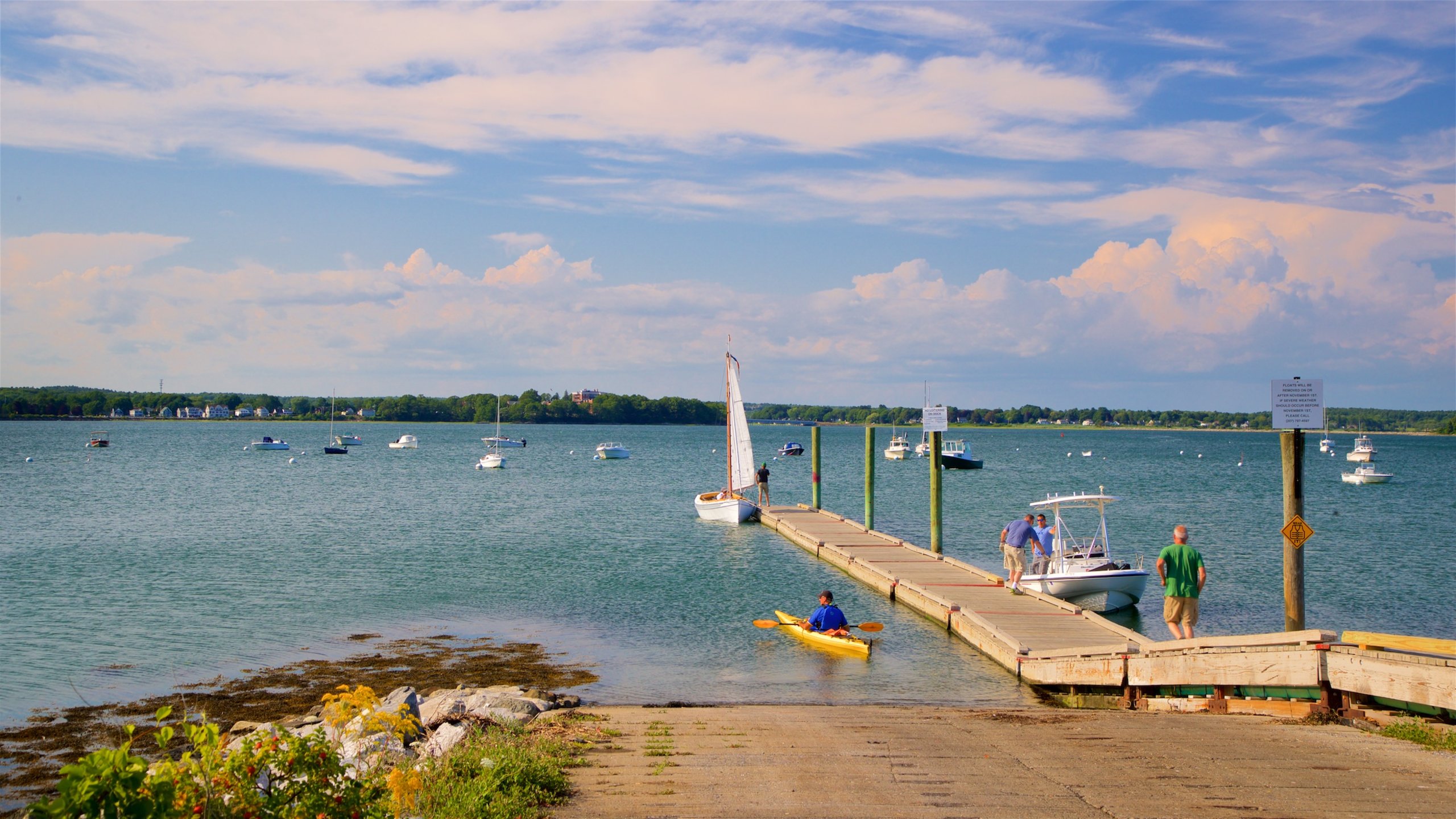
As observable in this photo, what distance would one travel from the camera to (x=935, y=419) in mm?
28031

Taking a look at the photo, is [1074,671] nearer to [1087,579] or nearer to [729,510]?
[1087,579]

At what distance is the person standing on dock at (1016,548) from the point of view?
21.4 metres

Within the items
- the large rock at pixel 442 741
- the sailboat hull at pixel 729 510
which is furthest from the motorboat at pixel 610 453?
the large rock at pixel 442 741

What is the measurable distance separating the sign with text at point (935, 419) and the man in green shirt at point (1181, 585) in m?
12.8

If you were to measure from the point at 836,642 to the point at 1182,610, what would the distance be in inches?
238

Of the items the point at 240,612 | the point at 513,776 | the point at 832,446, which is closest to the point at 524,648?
the point at 240,612

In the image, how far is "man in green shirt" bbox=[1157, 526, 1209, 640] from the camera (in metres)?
14.6

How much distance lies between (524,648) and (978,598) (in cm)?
928

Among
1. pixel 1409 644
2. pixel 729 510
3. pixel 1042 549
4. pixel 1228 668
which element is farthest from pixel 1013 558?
pixel 729 510

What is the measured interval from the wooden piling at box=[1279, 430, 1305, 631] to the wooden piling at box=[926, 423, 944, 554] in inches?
541

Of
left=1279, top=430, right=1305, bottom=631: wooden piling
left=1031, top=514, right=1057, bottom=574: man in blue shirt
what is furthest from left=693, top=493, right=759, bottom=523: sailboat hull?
left=1279, top=430, right=1305, bottom=631: wooden piling

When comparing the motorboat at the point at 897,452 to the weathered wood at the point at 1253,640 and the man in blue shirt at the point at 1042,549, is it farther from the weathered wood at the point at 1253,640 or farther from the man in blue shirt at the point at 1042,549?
the weathered wood at the point at 1253,640

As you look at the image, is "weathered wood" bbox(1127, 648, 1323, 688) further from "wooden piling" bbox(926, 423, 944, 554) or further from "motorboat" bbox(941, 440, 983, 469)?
Result: "motorboat" bbox(941, 440, 983, 469)

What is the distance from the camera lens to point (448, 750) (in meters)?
8.97
